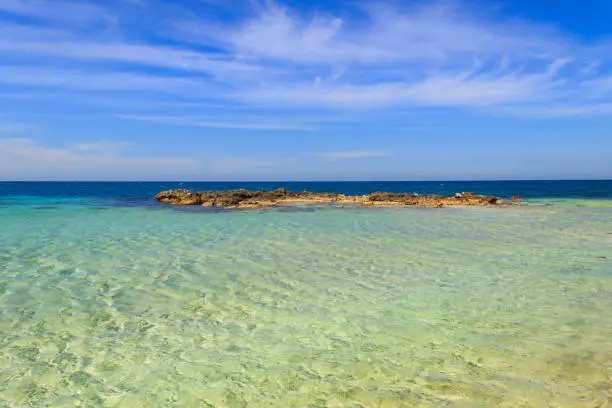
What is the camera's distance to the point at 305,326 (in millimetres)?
7191

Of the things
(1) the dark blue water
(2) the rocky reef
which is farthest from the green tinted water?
(1) the dark blue water

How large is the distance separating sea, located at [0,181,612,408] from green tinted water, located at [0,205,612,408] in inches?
1.1

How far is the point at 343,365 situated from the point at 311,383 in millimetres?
624

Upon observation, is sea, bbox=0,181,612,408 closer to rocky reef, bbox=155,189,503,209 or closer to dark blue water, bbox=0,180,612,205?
rocky reef, bbox=155,189,503,209

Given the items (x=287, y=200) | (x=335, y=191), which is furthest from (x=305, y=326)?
(x=335, y=191)

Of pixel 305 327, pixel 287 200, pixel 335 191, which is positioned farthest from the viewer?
pixel 335 191

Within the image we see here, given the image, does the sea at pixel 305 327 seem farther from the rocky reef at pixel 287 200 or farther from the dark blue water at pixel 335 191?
the dark blue water at pixel 335 191

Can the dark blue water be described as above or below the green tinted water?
above

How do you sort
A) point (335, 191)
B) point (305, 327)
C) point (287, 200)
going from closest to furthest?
point (305, 327) → point (287, 200) → point (335, 191)

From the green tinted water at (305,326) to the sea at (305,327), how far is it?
28 millimetres

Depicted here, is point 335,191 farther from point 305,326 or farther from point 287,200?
point 305,326

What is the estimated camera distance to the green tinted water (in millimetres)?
5082

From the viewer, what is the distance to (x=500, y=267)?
1156 cm

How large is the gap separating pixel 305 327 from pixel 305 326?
0.04 metres
